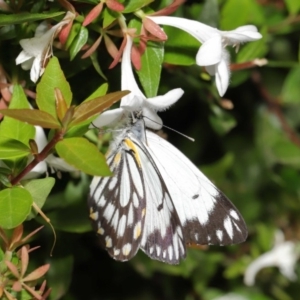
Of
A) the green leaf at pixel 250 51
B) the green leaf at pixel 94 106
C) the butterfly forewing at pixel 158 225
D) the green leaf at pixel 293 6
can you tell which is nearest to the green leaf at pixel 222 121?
the green leaf at pixel 250 51

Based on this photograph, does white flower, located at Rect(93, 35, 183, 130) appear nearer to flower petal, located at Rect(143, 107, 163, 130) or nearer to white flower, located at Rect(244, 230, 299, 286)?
flower petal, located at Rect(143, 107, 163, 130)

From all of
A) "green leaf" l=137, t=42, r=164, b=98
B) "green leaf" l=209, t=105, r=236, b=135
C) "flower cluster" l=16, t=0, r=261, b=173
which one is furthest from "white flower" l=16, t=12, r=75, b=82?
"green leaf" l=209, t=105, r=236, b=135

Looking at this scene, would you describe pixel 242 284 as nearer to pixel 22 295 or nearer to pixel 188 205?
pixel 188 205

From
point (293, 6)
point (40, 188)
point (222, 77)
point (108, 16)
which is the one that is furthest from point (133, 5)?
point (293, 6)

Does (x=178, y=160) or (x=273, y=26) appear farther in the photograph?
(x=273, y=26)

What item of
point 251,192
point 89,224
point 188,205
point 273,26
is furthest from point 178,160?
point 251,192

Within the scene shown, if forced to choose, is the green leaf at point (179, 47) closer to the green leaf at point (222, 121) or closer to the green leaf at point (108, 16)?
the green leaf at point (108, 16)
